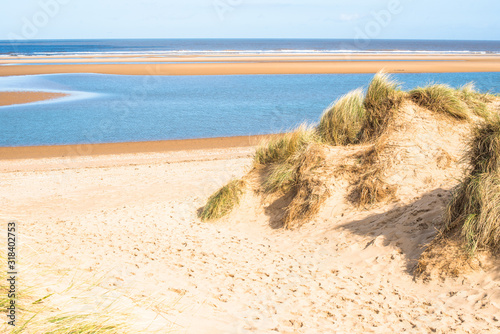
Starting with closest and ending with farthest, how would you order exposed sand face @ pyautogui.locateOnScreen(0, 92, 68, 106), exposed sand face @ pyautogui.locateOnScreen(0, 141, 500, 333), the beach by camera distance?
the beach, exposed sand face @ pyautogui.locateOnScreen(0, 141, 500, 333), exposed sand face @ pyautogui.locateOnScreen(0, 92, 68, 106)

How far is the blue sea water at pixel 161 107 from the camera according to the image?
17484mm

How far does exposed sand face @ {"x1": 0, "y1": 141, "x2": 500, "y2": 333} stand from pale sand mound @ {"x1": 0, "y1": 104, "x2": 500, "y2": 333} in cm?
2

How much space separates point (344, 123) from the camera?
355 inches

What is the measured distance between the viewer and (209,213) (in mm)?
8492

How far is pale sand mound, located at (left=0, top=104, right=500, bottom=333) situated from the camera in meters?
4.60

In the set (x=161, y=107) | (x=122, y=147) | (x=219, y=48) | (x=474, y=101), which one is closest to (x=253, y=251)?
(x=474, y=101)

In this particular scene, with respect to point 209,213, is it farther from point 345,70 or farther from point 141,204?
point 345,70

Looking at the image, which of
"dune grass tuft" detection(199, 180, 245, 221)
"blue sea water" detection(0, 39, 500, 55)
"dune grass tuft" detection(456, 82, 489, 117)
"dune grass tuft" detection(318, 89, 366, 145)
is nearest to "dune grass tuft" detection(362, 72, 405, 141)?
"dune grass tuft" detection(318, 89, 366, 145)

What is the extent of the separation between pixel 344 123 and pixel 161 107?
51.0ft

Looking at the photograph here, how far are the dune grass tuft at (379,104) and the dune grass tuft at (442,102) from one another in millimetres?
389

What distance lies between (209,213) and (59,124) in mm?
12725

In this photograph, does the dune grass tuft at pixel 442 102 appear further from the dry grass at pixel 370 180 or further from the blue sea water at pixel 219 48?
the blue sea water at pixel 219 48

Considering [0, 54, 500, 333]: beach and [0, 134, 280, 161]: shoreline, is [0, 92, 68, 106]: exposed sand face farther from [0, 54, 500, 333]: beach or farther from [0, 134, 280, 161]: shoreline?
[0, 54, 500, 333]: beach

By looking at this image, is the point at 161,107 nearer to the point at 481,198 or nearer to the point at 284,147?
the point at 284,147
